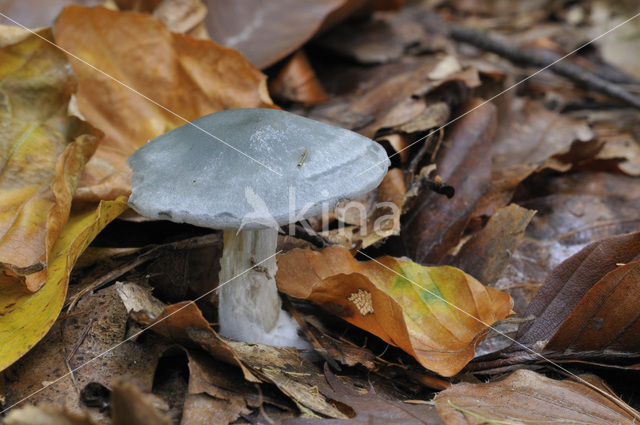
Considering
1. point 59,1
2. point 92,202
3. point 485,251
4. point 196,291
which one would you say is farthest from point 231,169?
point 59,1

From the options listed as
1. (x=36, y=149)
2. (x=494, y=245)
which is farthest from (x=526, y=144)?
(x=36, y=149)

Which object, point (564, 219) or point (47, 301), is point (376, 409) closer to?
point (47, 301)

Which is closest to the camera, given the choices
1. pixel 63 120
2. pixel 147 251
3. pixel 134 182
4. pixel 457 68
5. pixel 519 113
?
pixel 134 182

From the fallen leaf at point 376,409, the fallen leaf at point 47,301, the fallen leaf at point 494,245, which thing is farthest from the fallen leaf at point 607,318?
the fallen leaf at point 47,301

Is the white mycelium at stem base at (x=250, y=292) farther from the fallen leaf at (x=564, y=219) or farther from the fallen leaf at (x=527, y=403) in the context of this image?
the fallen leaf at (x=564, y=219)

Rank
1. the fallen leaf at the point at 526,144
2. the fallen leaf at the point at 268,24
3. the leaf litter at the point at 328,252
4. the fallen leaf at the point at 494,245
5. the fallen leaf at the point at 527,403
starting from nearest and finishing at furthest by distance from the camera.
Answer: the fallen leaf at the point at 527,403
the leaf litter at the point at 328,252
the fallen leaf at the point at 494,245
the fallen leaf at the point at 526,144
the fallen leaf at the point at 268,24

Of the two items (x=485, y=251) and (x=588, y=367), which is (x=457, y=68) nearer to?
(x=485, y=251)
